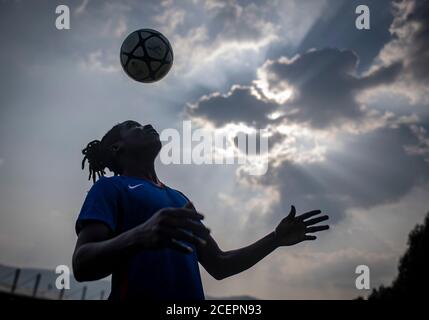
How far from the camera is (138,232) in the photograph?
6.91 ft

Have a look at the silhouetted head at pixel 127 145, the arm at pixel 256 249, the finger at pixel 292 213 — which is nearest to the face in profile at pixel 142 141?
the silhouetted head at pixel 127 145

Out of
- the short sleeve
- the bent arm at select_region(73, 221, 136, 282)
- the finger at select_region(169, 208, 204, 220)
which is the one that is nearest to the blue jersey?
the short sleeve

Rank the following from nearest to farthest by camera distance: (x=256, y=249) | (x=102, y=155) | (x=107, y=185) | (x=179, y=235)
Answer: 1. (x=179, y=235)
2. (x=107, y=185)
3. (x=256, y=249)
4. (x=102, y=155)

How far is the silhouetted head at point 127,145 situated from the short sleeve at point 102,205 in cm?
88

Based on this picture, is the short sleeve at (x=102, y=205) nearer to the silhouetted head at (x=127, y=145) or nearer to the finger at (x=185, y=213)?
the silhouetted head at (x=127, y=145)

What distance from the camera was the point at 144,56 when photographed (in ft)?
21.1

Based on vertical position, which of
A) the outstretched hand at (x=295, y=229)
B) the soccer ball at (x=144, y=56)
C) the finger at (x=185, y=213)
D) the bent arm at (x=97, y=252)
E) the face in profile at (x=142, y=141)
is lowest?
the bent arm at (x=97, y=252)

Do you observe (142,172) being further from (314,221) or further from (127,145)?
(314,221)

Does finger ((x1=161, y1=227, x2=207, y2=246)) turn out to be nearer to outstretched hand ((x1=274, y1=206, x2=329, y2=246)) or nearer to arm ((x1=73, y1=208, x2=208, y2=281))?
arm ((x1=73, y1=208, x2=208, y2=281))

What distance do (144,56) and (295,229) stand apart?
4152mm

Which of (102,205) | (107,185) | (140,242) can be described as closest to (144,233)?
(140,242)

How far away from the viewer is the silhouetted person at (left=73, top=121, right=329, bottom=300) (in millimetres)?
2068

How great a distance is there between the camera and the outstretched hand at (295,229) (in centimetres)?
406
